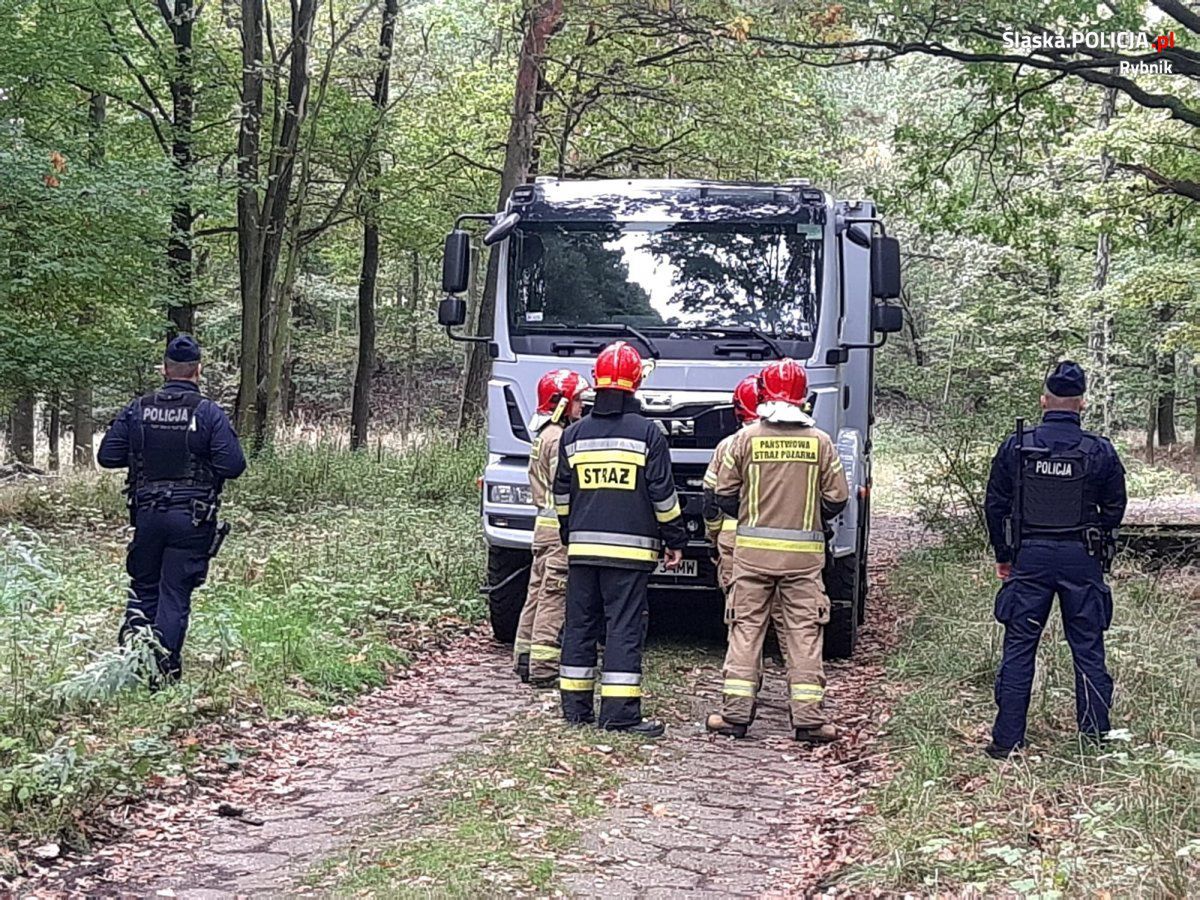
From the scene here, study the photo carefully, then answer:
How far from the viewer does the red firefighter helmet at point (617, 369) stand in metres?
6.93

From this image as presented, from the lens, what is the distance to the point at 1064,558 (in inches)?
239

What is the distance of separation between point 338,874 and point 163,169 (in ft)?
40.5

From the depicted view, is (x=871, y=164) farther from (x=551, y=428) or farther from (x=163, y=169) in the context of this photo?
(x=551, y=428)

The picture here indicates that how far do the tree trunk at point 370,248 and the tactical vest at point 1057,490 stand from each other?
1629 cm

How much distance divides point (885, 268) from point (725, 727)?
3324mm

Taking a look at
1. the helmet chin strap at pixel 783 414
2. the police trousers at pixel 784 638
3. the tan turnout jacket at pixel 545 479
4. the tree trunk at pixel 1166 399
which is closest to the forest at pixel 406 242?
the police trousers at pixel 784 638

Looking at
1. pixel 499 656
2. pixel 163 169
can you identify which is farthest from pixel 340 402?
pixel 499 656

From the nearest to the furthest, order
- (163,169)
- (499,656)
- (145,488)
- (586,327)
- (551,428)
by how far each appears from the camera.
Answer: (145,488) < (551,428) < (586,327) < (499,656) < (163,169)

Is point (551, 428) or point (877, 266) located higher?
point (877, 266)

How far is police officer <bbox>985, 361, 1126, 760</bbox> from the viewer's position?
19.9 feet

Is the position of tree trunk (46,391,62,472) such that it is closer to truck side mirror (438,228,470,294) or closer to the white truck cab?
truck side mirror (438,228,470,294)

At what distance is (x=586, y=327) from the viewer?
28.6ft

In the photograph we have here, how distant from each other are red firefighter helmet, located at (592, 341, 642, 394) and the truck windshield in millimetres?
1685

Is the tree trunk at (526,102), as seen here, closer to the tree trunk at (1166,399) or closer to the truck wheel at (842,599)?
the truck wheel at (842,599)
